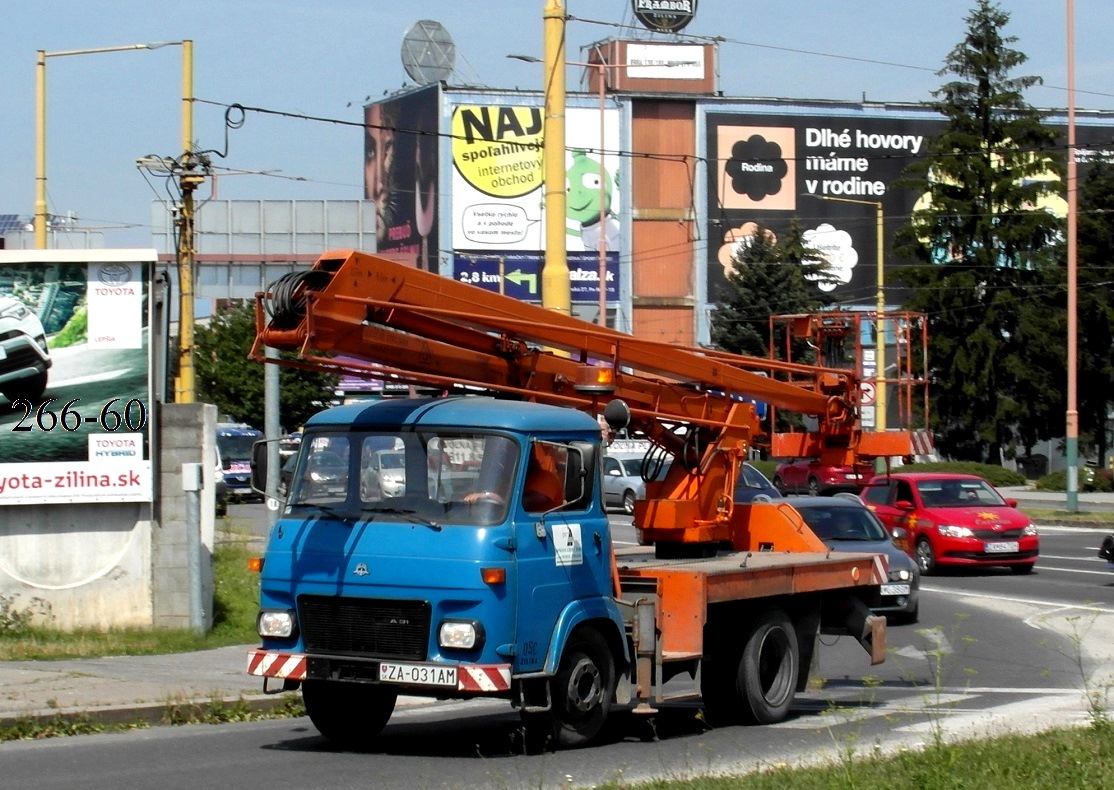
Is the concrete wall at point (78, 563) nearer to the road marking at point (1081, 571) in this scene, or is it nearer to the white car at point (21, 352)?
the white car at point (21, 352)

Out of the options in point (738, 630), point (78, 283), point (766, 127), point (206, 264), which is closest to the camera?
point (738, 630)

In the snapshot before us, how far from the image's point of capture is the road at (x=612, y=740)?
910cm

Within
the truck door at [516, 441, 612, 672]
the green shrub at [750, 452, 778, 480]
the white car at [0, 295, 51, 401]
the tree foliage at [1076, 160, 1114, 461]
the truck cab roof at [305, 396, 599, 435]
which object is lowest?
the green shrub at [750, 452, 778, 480]

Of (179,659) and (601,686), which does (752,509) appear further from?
(179,659)

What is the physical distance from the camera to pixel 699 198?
8062cm

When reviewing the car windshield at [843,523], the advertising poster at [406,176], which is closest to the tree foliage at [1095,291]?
the advertising poster at [406,176]

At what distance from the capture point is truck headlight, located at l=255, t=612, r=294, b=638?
9938mm

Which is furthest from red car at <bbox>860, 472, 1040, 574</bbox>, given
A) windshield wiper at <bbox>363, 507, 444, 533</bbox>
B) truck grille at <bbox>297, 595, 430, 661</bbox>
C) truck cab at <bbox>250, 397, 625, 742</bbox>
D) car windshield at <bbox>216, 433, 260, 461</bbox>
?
car windshield at <bbox>216, 433, 260, 461</bbox>

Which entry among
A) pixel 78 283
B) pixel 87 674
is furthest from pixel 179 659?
pixel 78 283

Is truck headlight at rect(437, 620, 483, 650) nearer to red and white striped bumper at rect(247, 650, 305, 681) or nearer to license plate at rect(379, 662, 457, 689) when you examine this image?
license plate at rect(379, 662, 457, 689)

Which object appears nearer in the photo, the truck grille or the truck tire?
the truck grille

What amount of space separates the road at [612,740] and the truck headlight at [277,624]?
0.78 m

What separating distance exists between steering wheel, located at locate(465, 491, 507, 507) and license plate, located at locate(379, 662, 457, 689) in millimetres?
1015

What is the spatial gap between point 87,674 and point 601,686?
192 inches
